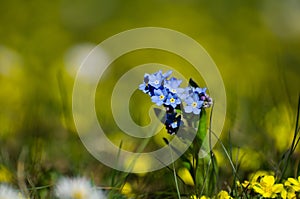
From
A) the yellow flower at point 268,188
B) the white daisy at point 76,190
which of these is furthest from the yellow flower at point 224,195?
the white daisy at point 76,190

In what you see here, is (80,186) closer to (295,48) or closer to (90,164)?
(90,164)

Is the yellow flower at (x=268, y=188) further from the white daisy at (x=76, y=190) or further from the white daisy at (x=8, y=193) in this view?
the white daisy at (x=8, y=193)

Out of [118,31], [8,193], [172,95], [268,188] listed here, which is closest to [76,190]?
[8,193]

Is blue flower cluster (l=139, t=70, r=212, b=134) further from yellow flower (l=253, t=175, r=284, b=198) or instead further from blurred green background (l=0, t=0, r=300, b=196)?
blurred green background (l=0, t=0, r=300, b=196)

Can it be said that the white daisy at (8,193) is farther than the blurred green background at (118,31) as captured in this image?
No

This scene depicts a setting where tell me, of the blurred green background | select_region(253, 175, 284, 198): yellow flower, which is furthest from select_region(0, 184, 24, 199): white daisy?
the blurred green background
